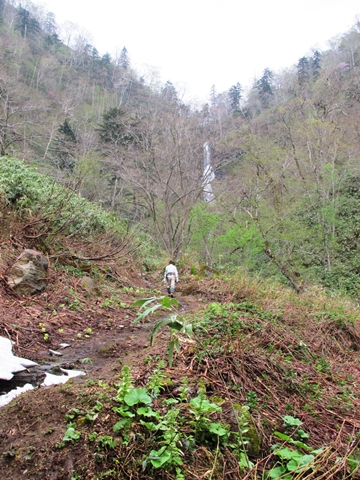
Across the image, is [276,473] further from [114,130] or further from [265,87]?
[265,87]

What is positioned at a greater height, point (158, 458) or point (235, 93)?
point (235, 93)

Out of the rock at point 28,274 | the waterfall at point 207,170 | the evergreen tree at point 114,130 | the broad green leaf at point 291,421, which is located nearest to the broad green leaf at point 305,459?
the broad green leaf at point 291,421

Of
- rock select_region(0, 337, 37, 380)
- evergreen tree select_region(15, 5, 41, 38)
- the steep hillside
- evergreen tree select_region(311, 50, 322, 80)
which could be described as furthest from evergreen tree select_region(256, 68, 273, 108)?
rock select_region(0, 337, 37, 380)

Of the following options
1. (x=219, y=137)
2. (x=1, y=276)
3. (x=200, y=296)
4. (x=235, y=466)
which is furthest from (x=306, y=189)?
(x=235, y=466)

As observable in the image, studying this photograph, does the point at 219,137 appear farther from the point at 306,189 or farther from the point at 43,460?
the point at 43,460

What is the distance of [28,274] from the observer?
16.1 ft

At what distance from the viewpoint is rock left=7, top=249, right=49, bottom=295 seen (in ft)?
15.6

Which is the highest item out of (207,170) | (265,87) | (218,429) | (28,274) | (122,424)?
(265,87)

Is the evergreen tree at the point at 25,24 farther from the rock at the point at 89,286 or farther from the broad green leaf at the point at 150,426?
the broad green leaf at the point at 150,426

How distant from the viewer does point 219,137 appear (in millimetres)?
15617

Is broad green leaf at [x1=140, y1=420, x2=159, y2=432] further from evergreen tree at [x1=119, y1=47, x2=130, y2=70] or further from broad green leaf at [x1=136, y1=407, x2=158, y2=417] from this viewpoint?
evergreen tree at [x1=119, y1=47, x2=130, y2=70]

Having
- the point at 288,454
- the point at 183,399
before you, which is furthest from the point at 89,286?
the point at 288,454

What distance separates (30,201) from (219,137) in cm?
1123

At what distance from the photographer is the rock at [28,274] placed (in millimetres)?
4758
